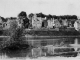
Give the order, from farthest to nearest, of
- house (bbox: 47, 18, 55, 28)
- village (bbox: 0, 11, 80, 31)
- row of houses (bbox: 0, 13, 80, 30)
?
house (bbox: 47, 18, 55, 28) < row of houses (bbox: 0, 13, 80, 30) < village (bbox: 0, 11, 80, 31)

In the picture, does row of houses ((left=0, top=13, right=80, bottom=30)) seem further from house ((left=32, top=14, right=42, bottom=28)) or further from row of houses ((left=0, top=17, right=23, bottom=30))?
row of houses ((left=0, top=17, right=23, bottom=30))

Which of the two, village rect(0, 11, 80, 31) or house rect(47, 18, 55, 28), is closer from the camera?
village rect(0, 11, 80, 31)

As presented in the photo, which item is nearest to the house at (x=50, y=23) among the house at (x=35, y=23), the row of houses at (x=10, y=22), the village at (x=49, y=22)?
the village at (x=49, y=22)

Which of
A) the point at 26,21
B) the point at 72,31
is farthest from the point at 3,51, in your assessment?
the point at 26,21

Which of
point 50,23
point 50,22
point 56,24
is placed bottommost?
point 56,24

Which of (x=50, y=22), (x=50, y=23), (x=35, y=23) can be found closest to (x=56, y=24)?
(x=50, y=23)

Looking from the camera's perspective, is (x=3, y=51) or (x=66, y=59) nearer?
(x=66, y=59)

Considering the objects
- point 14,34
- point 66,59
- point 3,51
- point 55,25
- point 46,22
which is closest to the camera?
point 66,59

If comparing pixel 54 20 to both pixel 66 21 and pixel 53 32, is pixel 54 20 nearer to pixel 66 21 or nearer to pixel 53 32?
pixel 66 21

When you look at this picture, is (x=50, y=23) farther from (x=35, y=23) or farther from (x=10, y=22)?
(x=10, y=22)

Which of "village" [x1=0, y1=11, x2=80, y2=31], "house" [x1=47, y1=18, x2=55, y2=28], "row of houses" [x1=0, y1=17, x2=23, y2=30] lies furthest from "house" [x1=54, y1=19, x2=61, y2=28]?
"row of houses" [x1=0, y1=17, x2=23, y2=30]

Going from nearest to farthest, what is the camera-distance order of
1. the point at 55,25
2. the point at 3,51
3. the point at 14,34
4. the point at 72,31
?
the point at 3,51 → the point at 14,34 → the point at 72,31 → the point at 55,25
